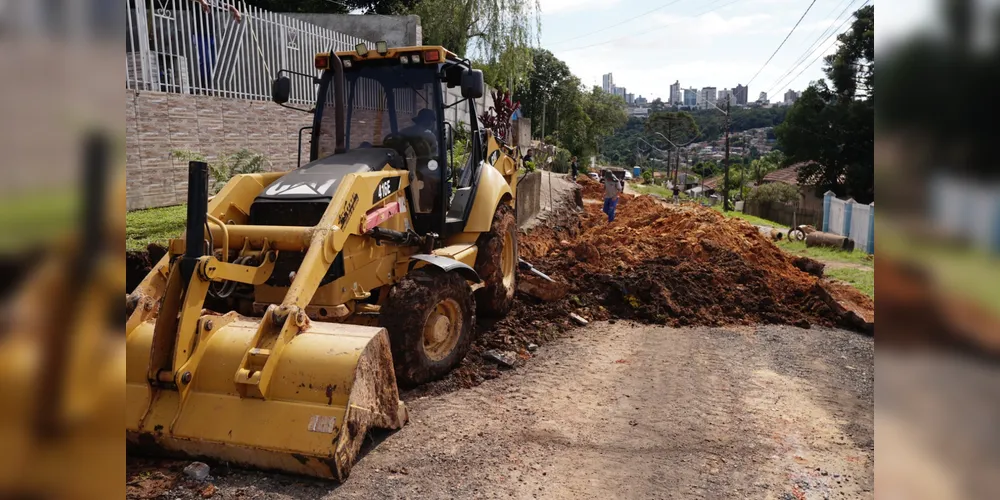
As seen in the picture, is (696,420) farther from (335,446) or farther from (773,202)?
(773,202)

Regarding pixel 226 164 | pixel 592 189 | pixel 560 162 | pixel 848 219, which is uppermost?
pixel 560 162

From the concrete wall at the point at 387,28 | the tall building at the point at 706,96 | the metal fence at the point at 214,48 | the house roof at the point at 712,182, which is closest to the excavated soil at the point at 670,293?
the metal fence at the point at 214,48

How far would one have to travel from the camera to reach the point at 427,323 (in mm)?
5297

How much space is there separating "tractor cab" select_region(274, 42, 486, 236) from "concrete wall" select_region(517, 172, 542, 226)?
305 inches

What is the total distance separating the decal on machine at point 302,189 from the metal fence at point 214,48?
5.98 meters

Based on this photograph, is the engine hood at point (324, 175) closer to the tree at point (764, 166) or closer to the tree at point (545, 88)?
the tree at point (545, 88)

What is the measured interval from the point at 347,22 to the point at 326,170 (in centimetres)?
1501

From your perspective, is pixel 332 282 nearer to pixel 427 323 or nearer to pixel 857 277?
→ pixel 427 323

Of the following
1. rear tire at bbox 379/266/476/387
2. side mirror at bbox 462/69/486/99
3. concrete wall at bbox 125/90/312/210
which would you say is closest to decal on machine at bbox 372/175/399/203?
rear tire at bbox 379/266/476/387

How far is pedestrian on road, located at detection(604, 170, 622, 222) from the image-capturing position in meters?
16.1

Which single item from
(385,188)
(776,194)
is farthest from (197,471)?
(776,194)

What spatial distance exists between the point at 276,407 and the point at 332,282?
1.42 metres
